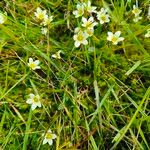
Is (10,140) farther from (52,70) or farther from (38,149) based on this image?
(52,70)

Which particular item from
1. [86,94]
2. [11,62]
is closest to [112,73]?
[86,94]

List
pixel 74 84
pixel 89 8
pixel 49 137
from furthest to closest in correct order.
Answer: pixel 89 8 < pixel 74 84 < pixel 49 137

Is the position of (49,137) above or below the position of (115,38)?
below

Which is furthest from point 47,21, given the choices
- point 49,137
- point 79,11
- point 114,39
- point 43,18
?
point 49,137

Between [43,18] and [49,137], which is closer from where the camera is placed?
[49,137]

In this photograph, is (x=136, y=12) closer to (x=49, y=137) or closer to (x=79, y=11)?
(x=79, y=11)

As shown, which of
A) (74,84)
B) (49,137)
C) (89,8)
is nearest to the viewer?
(49,137)

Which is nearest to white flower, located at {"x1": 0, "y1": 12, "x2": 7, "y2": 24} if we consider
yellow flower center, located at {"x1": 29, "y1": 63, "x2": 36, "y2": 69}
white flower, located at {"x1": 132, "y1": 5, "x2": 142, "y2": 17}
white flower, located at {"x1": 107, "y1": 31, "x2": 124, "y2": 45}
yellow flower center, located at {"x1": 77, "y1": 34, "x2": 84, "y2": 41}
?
yellow flower center, located at {"x1": 29, "y1": 63, "x2": 36, "y2": 69}

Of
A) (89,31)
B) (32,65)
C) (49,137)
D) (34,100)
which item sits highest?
(89,31)
